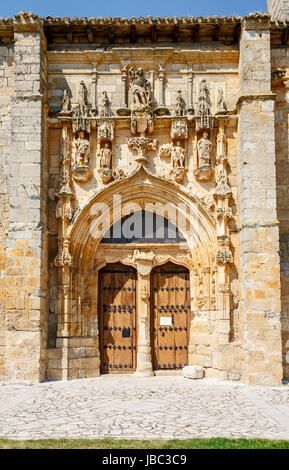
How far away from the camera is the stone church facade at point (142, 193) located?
857 centimetres

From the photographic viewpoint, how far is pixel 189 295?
9.40m

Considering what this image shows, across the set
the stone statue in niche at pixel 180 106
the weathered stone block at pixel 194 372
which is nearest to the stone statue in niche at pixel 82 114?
the stone statue in niche at pixel 180 106

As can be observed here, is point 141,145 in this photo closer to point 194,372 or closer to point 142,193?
point 142,193

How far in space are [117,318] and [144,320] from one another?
49cm

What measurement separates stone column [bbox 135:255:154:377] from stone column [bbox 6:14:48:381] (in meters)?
1.63

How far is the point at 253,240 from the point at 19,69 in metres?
4.82

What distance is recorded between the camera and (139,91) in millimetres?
9203

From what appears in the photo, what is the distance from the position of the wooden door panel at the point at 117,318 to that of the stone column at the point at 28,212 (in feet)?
3.65

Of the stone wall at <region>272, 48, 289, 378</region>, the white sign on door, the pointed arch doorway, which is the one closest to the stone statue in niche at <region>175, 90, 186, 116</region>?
the stone wall at <region>272, 48, 289, 378</region>

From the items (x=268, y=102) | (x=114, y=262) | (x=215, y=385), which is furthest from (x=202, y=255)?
(x=268, y=102)

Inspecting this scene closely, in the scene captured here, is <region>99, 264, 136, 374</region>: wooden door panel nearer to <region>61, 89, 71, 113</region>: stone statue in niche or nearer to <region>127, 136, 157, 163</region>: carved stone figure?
<region>127, 136, 157, 163</region>: carved stone figure

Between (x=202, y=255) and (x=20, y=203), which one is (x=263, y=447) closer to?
(x=202, y=255)

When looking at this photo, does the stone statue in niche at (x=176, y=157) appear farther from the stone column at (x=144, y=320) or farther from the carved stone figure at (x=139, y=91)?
the stone column at (x=144, y=320)

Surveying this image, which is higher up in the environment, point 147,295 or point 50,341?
point 147,295
